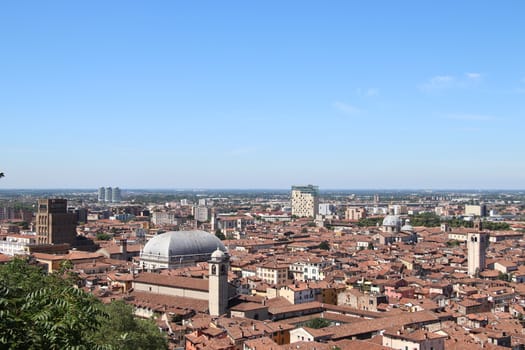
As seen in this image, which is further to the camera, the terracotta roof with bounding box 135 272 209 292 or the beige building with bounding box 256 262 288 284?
the beige building with bounding box 256 262 288 284

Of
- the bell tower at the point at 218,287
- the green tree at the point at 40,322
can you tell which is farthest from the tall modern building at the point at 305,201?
the green tree at the point at 40,322

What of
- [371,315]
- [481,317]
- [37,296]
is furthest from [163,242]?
[37,296]

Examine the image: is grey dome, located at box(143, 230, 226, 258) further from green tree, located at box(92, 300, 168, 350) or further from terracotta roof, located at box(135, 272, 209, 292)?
green tree, located at box(92, 300, 168, 350)

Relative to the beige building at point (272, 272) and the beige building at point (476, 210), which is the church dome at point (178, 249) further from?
the beige building at point (476, 210)

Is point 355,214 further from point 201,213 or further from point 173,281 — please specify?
point 173,281

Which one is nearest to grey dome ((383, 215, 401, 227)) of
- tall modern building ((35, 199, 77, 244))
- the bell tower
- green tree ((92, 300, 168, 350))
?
tall modern building ((35, 199, 77, 244))

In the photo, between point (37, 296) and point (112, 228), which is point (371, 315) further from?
point (112, 228)

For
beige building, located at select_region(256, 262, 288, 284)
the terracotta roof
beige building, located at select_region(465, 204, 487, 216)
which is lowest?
beige building, located at select_region(256, 262, 288, 284)

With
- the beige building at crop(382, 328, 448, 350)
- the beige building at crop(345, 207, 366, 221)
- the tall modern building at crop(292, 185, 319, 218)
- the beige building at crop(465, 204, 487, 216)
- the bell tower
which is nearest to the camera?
the beige building at crop(382, 328, 448, 350)
